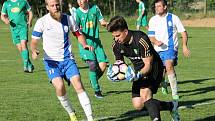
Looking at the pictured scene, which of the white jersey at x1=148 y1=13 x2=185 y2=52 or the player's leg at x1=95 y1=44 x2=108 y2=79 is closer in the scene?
the white jersey at x1=148 y1=13 x2=185 y2=52

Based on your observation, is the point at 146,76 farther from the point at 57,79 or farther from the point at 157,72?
the point at 57,79

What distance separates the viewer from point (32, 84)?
1305 cm

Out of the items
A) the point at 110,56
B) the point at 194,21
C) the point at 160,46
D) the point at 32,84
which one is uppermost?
the point at 160,46

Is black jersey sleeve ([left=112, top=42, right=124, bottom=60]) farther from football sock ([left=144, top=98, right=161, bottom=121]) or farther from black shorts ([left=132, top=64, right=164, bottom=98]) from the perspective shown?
football sock ([left=144, top=98, right=161, bottom=121])

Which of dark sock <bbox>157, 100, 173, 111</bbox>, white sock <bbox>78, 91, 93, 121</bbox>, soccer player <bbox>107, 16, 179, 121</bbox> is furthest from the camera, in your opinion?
white sock <bbox>78, 91, 93, 121</bbox>

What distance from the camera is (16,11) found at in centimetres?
1574

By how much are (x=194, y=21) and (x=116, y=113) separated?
1452 inches

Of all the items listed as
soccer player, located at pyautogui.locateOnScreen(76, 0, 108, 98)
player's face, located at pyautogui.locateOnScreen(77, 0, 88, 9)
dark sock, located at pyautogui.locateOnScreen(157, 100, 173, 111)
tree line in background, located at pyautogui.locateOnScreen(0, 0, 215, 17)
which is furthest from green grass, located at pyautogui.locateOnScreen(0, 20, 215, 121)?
tree line in background, located at pyautogui.locateOnScreen(0, 0, 215, 17)

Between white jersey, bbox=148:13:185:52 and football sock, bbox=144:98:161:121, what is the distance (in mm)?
3260

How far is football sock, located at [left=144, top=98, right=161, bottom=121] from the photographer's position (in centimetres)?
734

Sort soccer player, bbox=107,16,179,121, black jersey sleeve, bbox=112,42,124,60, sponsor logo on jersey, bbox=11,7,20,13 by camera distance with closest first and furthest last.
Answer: soccer player, bbox=107,16,179,121
black jersey sleeve, bbox=112,42,124,60
sponsor logo on jersey, bbox=11,7,20,13

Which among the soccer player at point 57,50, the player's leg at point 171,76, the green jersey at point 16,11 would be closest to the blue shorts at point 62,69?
the soccer player at point 57,50

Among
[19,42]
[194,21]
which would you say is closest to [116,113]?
[19,42]

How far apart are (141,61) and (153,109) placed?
0.69 m
